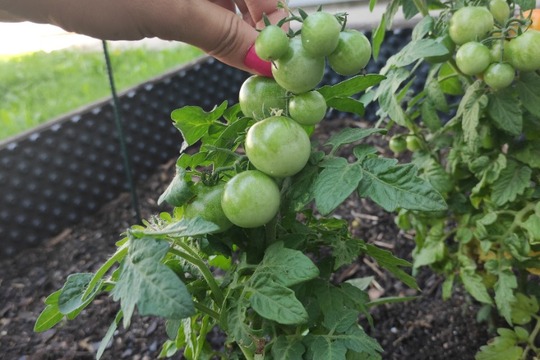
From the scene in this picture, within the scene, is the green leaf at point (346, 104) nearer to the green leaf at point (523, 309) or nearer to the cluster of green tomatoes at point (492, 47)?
the cluster of green tomatoes at point (492, 47)

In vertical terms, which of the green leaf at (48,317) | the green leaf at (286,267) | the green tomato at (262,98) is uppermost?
the green tomato at (262,98)

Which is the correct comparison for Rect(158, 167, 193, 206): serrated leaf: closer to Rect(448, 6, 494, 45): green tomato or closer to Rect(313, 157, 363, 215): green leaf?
Rect(313, 157, 363, 215): green leaf

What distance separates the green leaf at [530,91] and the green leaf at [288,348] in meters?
0.61

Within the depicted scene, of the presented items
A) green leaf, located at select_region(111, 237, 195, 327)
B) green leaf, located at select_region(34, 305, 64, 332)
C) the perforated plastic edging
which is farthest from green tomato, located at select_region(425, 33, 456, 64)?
the perforated plastic edging

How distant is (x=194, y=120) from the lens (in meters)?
0.84

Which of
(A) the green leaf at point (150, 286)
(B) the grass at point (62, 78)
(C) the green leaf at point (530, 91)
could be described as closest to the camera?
(A) the green leaf at point (150, 286)

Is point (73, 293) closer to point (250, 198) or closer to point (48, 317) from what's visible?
point (48, 317)

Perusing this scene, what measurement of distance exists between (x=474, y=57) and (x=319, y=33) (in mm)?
389

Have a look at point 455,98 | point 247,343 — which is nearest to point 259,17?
point 247,343

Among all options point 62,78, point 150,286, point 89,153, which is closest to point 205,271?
point 150,286

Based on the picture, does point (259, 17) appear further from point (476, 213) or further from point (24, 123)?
point (24, 123)

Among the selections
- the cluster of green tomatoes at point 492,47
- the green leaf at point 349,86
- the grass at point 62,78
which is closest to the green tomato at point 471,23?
the cluster of green tomatoes at point 492,47

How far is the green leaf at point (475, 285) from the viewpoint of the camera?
43.5 inches

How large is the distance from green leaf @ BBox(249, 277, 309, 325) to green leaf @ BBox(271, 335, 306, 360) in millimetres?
109
